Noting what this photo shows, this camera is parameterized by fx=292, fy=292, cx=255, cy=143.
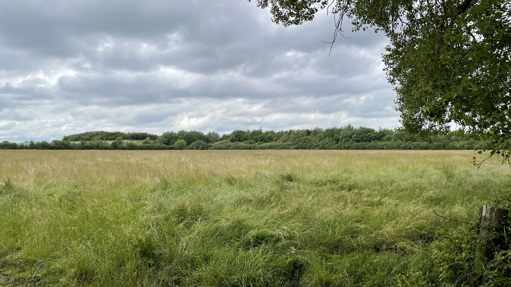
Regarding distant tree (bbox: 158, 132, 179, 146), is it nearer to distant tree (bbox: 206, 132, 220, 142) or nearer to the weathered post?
distant tree (bbox: 206, 132, 220, 142)

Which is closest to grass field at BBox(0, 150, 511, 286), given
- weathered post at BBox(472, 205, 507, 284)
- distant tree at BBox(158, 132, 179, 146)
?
weathered post at BBox(472, 205, 507, 284)

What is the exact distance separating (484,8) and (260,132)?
109 m

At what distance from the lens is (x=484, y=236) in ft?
11.1

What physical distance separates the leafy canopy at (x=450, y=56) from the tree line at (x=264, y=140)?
87.4ft

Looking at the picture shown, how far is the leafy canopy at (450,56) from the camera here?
13.4ft

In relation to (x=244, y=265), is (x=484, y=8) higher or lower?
higher

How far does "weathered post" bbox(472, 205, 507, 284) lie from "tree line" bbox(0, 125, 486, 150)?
3277 centimetres

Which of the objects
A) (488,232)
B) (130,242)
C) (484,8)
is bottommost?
(130,242)

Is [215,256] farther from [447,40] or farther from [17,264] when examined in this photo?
[447,40]

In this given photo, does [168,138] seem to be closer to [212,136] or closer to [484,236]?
[212,136]

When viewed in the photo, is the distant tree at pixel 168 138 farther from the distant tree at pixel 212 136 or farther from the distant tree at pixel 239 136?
the distant tree at pixel 239 136

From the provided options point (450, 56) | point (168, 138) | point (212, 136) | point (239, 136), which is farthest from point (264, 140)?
point (450, 56)

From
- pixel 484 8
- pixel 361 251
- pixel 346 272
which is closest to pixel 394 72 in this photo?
pixel 484 8

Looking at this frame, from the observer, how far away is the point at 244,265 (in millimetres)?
4418
